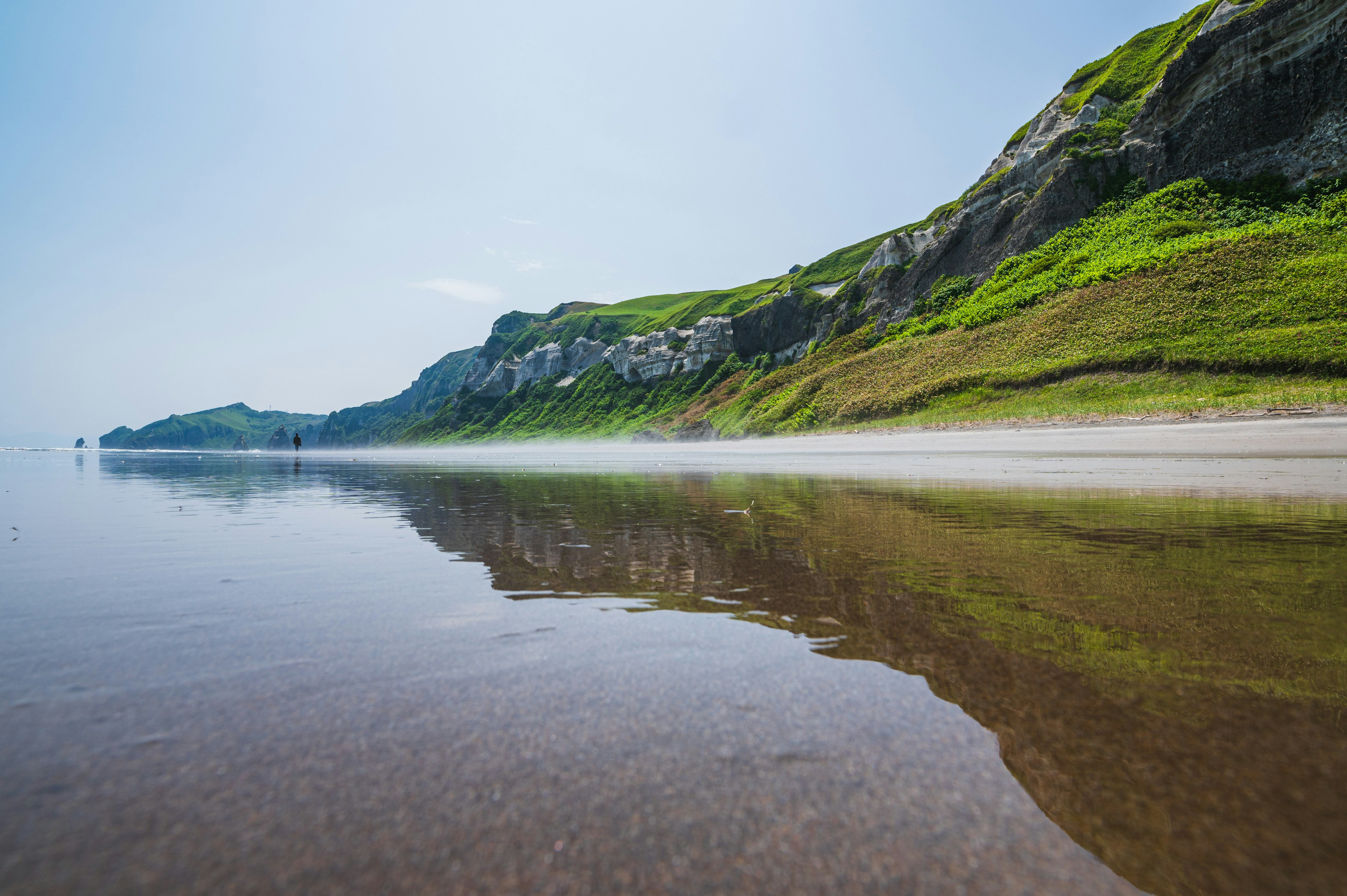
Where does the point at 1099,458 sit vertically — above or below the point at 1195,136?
below

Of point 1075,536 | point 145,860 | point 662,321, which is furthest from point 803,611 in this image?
point 662,321

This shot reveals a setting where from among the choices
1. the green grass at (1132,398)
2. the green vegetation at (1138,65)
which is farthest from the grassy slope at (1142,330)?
the green vegetation at (1138,65)

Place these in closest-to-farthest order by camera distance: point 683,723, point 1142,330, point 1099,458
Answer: point 683,723, point 1099,458, point 1142,330

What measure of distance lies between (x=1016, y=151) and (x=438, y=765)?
3269 inches

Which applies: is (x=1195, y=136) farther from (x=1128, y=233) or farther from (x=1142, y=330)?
(x=1142, y=330)

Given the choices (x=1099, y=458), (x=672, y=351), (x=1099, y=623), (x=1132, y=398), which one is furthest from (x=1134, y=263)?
(x=672, y=351)

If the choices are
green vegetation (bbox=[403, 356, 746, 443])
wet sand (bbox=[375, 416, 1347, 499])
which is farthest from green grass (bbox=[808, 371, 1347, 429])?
green vegetation (bbox=[403, 356, 746, 443])

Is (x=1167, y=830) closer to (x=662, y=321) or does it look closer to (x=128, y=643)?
(x=128, y=643)

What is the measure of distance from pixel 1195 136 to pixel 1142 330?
86.1ft

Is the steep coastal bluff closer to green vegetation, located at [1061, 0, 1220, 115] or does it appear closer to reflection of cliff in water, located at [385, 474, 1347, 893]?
green vegetation, located at [1061, 0, 1220, 115]

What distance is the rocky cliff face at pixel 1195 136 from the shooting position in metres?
43.0

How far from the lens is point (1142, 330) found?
3688 cm

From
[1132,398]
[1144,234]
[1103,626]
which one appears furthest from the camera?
[1144,234]

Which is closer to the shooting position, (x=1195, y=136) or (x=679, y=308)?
(x=1195, y=136)
